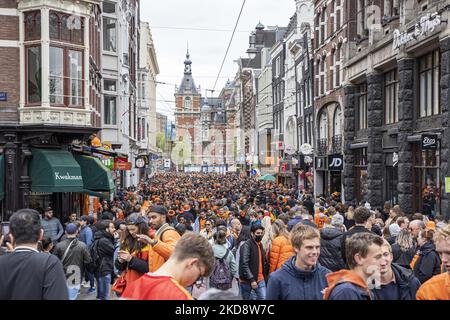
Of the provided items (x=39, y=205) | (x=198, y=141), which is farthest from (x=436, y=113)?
→ (x=198, y=141)

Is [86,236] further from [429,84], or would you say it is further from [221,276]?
[429,84]

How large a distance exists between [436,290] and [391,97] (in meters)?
21.2

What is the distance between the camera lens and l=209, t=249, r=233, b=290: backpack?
30.6ft

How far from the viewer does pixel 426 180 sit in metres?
20.6

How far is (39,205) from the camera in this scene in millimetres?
19359

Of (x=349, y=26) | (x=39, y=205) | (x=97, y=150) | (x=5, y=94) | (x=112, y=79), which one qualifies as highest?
(x=349, y=26)

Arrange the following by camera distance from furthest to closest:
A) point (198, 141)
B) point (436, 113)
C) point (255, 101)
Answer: point (198, 141) < point (255, 101) < point (436, 113)

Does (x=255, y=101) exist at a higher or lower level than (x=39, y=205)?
higher

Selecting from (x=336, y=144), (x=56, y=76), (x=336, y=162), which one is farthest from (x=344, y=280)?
(x=336, y=144)

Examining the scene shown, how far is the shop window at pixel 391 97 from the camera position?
24.2 m

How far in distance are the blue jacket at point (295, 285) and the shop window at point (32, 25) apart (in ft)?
50.3
